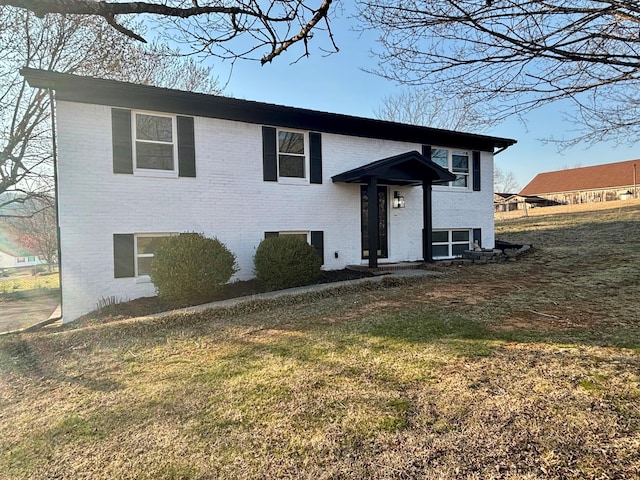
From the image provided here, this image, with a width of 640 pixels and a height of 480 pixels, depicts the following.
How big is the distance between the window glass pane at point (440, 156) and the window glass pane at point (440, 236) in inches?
92.5

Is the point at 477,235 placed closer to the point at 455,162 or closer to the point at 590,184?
the point at 455,162

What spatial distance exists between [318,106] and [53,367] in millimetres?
8824

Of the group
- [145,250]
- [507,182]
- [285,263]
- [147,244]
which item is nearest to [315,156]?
[285,263]

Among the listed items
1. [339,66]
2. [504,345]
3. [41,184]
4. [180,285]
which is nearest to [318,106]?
[339,66]

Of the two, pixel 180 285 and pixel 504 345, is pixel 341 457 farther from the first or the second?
pixel 180 285

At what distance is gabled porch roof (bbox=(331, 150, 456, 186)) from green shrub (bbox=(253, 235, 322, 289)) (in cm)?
282

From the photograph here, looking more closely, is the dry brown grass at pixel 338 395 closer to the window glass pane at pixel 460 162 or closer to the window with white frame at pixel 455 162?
the window with white frame at pixel 455 162

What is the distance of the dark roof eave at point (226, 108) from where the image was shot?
746 cm

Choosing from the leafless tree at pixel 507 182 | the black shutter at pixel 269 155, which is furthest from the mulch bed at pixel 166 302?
the leafless tree at pixel 507 182

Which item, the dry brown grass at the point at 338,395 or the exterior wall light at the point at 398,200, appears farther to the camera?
the exterior wall light at the point at 398,200

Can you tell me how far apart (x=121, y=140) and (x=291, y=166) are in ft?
13.7

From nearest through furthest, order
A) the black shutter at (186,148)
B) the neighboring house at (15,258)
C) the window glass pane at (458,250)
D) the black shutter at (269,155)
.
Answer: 1. the black shutter at (186,148)
2. the black shutter at (269,155)
3. the window glass pane at (458,250)
4. the neighboring house at (15,258)

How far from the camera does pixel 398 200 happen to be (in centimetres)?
1186

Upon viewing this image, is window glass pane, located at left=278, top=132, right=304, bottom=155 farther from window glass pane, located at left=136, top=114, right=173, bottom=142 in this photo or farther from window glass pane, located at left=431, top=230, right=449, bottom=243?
window glass pane, located at left=431, top=230, right=449, bottom=243
